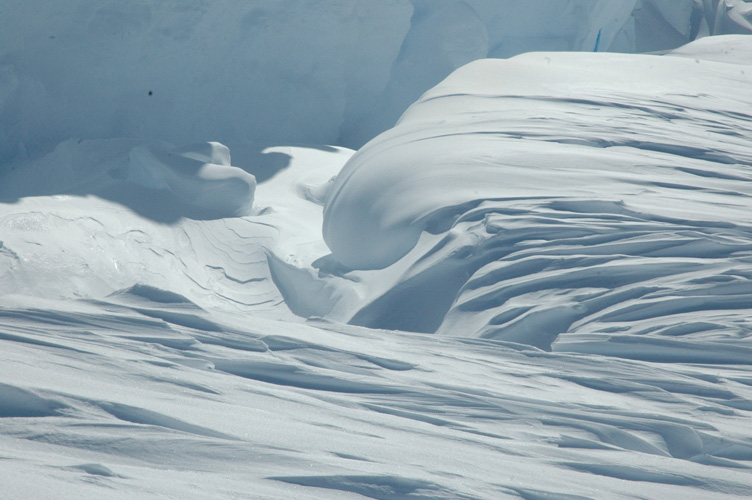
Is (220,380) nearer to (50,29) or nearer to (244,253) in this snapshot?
(244,253)

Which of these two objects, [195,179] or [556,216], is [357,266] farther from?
[195,179]

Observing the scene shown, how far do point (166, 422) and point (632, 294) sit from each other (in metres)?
1.49

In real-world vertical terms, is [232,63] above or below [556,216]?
above

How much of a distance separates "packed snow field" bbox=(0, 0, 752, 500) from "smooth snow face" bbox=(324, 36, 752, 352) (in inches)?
0.5

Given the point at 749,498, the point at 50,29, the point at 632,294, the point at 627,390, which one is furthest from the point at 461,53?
the point at 749,498

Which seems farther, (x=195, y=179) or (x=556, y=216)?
(x=195, y=179)

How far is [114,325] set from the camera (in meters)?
1.87

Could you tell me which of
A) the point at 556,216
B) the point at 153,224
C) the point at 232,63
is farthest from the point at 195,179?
the point at 556,216

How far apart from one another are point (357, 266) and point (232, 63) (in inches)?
114

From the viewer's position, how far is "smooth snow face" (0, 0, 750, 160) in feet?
15.6

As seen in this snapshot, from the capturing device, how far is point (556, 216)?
275 centimetres

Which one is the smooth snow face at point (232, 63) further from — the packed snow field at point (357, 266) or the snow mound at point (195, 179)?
the snow mound at point (195, 179)

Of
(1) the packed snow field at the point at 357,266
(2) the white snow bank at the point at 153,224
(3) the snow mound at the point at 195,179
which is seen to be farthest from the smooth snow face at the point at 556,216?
(3) the snow mound at the point at 195,179

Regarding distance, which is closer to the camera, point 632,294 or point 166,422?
point 166,422
